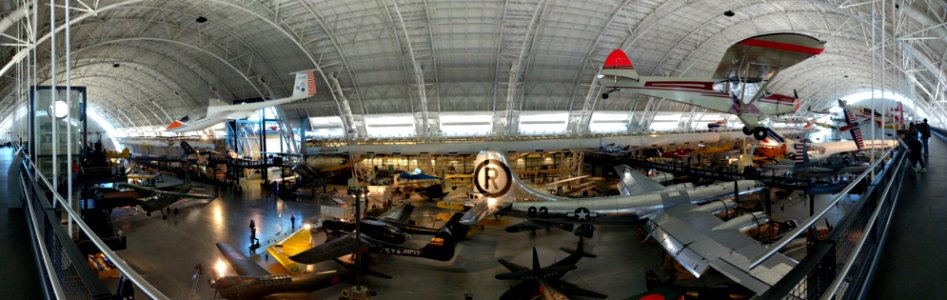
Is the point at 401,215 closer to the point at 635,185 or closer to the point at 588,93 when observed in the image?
the point at 635,185

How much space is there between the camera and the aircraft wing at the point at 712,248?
793 centimetres

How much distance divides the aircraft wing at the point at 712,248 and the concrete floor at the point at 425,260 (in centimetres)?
137

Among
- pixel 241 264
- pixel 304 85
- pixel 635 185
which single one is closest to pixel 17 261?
pixel 241 264

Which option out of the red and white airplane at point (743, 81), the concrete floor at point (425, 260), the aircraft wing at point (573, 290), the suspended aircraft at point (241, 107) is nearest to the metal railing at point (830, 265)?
the aircraft wing at point (573, 290)

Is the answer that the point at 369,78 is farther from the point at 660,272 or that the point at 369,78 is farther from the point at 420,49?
the point at 660,272

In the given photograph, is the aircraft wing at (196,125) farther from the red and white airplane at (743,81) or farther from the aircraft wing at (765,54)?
the aircraft wing at (765,54)

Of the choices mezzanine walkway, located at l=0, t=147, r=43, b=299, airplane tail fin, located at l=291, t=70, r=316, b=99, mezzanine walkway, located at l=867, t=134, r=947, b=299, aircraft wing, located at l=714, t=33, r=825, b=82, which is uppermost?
airplane tail fin, located at l=291, t=70, r=316, b=99

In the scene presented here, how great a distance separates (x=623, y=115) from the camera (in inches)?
1650

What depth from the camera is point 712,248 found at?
9.80 metres

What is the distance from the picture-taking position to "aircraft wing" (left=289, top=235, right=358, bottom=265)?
38.9 feet

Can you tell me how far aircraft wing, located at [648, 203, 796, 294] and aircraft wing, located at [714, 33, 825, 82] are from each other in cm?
428

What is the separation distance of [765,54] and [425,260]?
11648 mm

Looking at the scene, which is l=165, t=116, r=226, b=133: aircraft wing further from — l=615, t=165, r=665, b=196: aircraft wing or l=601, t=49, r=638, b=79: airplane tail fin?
l=615, t=165, r=665, b=196: aircraft wing

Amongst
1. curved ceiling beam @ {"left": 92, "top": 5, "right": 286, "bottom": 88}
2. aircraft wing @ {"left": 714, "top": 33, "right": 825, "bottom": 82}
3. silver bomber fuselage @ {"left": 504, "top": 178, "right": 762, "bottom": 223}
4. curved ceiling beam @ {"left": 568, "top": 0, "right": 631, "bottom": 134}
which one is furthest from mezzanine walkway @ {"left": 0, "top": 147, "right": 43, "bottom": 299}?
curved ceiling beam @ {"left": 568, "top": 0, "right": 631, "bottom": 134}
